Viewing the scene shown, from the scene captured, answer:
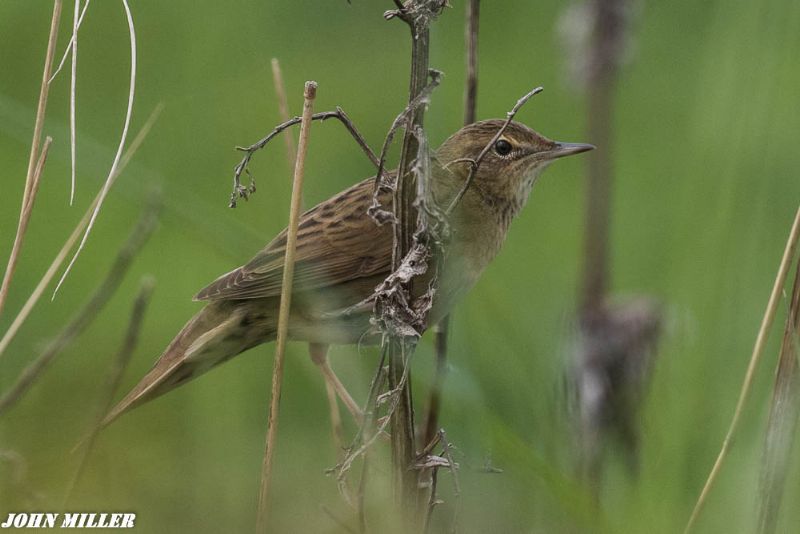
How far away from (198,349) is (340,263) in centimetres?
48

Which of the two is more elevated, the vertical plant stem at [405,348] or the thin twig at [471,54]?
the thin twig at [471,54]

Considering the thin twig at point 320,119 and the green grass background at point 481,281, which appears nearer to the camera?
the thin twig at point 320,119

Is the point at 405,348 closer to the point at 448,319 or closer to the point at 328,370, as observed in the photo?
the point at 448,319

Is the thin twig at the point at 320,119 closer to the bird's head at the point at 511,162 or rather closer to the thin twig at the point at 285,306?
the thin twig at the point at 285,306

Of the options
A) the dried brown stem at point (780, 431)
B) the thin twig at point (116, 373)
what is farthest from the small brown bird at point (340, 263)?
the dried brown stem at point (780, 431)

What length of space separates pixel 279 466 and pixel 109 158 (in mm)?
1427

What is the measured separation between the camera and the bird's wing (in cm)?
352

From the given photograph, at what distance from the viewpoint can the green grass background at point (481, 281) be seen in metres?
2.76

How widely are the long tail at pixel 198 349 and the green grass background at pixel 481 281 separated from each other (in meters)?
0.18

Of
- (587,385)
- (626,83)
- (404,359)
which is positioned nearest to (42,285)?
(404,359)

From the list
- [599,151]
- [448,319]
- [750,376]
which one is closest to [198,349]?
[448,319]

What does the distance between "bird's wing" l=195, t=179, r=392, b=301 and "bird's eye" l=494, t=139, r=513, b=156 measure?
1.38ft

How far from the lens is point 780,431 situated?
7.94ft

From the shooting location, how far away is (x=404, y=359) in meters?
2.38
